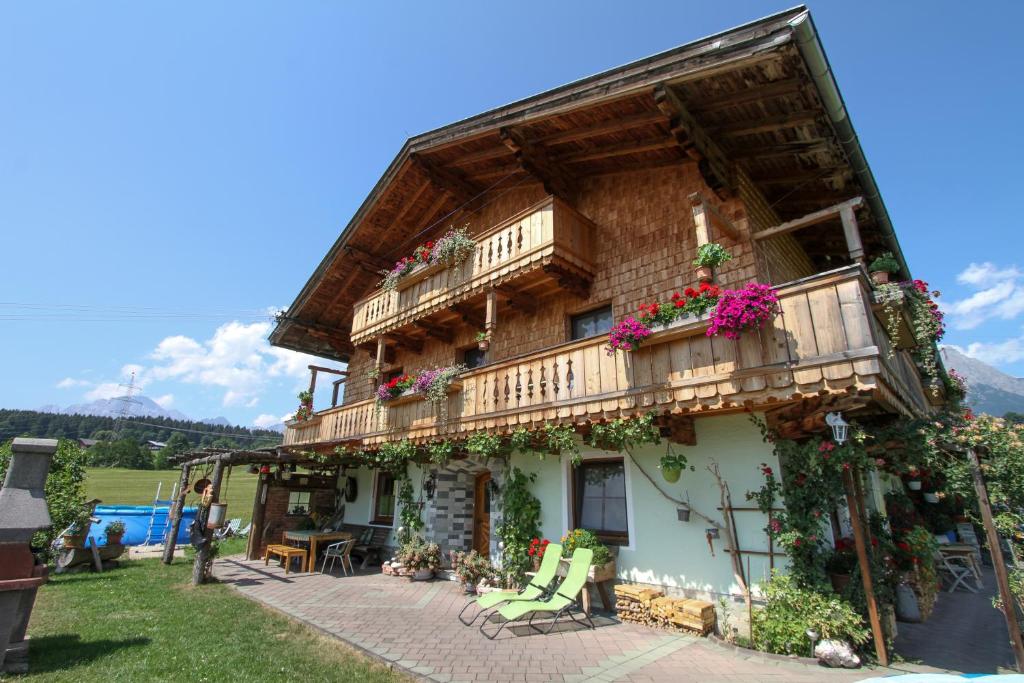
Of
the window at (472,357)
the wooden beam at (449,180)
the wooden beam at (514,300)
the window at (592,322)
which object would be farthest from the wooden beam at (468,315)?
the wooden beam at (449,180)

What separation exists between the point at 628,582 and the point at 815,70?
786 centimetres

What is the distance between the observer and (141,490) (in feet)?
128

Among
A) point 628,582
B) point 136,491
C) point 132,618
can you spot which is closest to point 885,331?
point 628,582

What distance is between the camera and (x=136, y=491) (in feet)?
125

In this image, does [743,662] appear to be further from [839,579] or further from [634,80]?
[634,80]

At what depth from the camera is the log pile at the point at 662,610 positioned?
6770mm

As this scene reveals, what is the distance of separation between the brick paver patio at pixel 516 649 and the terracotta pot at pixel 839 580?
101cm

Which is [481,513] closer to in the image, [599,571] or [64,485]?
[599,571]

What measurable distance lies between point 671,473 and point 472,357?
6994mm

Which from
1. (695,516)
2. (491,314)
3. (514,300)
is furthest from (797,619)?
(514,300)

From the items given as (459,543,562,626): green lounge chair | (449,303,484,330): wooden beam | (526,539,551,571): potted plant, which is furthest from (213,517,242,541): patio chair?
(459,543,562,626): green lounge chair

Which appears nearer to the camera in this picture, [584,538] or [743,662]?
[743,662]

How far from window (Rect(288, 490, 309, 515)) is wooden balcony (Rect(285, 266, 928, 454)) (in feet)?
33.4

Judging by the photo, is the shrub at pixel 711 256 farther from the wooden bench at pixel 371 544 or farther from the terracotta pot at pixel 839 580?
the wooden bench at pixel 371 544
